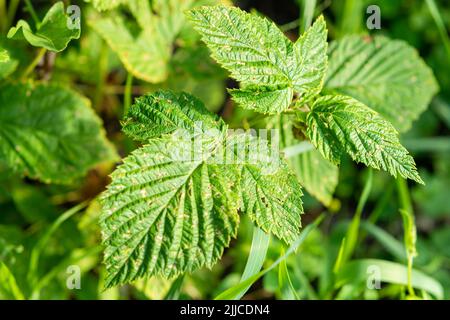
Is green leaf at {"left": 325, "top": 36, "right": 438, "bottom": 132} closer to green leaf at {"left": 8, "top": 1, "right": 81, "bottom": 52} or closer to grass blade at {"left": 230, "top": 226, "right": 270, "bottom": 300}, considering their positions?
grass blade at {"left": 230, "top": 226, "right": 270, "bottom": 300}

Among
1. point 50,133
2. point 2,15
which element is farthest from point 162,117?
point 2,15

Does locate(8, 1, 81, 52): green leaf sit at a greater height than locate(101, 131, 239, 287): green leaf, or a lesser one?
greater

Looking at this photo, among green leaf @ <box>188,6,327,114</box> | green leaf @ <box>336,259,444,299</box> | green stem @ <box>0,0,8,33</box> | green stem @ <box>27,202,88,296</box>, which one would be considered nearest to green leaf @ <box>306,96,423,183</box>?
green leaf @ <box>188,6,327,114</box>

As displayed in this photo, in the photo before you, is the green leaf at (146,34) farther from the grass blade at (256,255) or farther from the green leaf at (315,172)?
the grass blade at (256,255)

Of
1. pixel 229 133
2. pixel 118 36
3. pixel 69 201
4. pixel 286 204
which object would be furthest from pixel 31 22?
pixel 286 204

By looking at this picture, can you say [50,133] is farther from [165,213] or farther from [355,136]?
[355,136]

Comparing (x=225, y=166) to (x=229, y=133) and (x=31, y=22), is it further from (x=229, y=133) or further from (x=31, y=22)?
(x=31, y=22)

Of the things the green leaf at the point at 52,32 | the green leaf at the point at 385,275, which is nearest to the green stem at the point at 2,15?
the green leaf at the point at 52,32
